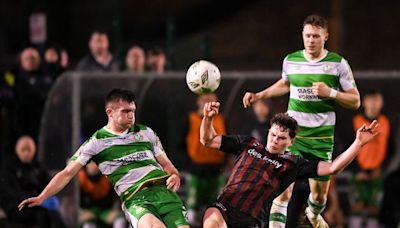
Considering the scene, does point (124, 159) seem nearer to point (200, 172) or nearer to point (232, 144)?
point (232, 144)

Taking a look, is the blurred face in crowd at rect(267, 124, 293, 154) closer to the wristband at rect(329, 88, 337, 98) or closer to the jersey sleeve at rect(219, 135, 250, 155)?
the jersey sleeve at rect(219, 135, 250, 155)

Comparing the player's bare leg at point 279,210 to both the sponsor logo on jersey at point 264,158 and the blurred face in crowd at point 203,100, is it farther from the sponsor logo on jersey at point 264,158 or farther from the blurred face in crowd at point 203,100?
the blurred face in crowd at point 203,100

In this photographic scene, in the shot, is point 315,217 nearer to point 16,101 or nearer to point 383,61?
point 16,101

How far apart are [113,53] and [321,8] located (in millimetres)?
5565

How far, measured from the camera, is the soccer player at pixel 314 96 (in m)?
11.2

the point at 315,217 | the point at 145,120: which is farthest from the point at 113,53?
the point at 315,217

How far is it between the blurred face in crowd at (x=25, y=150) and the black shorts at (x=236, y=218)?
11.5ft

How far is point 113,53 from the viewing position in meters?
16.1

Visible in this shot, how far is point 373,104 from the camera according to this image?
47.9ft

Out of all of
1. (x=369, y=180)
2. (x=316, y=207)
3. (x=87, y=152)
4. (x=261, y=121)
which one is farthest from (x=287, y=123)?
(x=369, y=180)

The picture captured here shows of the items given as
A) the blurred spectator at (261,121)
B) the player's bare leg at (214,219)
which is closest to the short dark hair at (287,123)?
the player's bare leg at (214,219)

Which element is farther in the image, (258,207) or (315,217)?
(315,217)

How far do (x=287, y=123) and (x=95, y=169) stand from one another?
4.13 m

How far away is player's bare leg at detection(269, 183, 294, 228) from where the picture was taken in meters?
11.7
